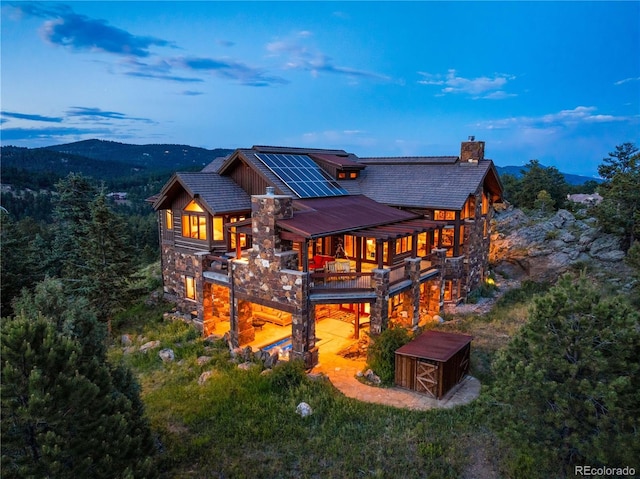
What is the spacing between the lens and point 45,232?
47188 mm

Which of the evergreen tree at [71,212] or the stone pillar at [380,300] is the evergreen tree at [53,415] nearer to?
the stone pillar at [380,300]

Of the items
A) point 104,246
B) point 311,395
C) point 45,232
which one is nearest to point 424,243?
point 311,395

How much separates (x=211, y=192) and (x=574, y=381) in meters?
17.1

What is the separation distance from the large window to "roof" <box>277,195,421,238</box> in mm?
4951

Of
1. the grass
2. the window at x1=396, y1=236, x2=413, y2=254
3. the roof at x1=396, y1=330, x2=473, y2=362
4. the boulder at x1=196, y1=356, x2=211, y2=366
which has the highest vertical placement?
the window at x1=396, y1=236, x2=413, y2=254

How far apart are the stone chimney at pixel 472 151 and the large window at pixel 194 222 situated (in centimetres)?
1526

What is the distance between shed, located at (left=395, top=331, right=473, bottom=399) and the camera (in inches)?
539

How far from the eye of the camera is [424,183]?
24297mm

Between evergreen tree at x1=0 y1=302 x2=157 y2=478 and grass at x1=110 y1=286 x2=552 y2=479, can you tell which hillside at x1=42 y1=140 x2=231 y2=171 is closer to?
grass at x1=110 y1=286 x2=552 y2=479

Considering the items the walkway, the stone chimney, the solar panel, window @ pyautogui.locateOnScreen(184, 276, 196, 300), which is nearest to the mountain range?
the solar panel

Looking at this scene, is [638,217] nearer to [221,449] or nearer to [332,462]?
[332,462]

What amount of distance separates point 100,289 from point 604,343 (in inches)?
861

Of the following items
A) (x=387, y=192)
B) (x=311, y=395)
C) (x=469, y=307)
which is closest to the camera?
(x=311, y=395)
